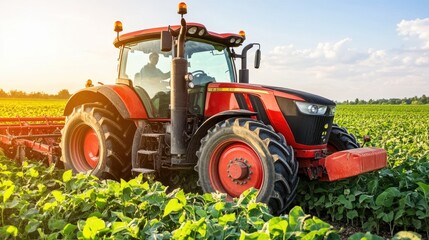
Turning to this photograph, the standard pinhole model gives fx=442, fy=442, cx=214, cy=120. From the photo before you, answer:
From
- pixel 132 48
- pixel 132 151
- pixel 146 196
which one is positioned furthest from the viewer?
pixel 132 48

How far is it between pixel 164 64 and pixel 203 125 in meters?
1.21

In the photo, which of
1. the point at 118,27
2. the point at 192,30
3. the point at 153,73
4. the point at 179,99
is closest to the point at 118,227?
the point at 179,99

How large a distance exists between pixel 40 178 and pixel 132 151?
1389 millimetres

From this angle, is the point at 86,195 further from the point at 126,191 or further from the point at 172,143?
the point at 172,143

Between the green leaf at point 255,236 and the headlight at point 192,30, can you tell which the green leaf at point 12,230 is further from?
the headlight at point 192,30

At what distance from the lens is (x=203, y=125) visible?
499 cm

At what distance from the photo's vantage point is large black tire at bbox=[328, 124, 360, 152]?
18.8ft

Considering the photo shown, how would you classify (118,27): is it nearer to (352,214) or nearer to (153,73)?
(153,73)

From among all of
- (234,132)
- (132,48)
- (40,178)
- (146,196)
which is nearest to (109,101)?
(132,48)

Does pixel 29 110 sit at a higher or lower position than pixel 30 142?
lower

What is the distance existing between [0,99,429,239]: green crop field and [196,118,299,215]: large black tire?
579mm

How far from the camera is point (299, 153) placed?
16.1 feet

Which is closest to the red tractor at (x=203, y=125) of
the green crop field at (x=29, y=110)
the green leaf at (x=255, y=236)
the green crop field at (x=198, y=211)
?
the green crop field at (x=198, y=211)

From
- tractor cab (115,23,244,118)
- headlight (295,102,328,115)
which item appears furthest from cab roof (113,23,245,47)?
headlight (295,102,328,115)
